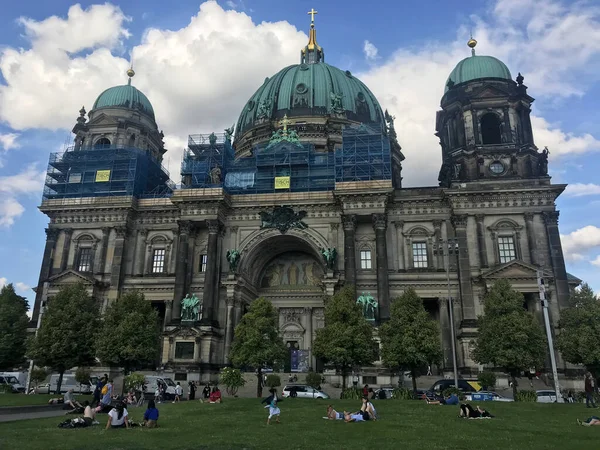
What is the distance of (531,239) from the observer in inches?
1847

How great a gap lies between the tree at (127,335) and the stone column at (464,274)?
2668 cm

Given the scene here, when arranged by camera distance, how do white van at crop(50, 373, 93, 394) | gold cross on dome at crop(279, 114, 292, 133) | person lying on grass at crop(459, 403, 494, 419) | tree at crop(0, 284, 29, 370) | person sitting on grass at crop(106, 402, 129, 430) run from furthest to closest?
gold cross on dome at crop(279, 114, 292, 133) < tree at crop(0, 284, 29, 370) < white van at crop(50, 373, 93, 394) < person lying on grass at crop(459, 403, 494, 419) < person sitting on grass at crop(106, 402, 129, 430)

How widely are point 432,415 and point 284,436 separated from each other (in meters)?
8.51

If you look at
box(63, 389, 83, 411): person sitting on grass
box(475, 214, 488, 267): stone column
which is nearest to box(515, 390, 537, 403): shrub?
box(475, 214, 488, 267): stone column

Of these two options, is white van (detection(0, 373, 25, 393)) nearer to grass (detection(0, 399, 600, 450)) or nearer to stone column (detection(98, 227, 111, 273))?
stone column (detection(98, 227, 111, 273))

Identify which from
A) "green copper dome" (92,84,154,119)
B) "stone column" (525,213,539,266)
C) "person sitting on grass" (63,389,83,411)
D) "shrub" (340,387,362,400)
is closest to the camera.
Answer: "person sitting on grass" (63,389,83,411)

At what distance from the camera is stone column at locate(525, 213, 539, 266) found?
46.3m

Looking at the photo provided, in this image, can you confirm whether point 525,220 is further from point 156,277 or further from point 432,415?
point 156,277

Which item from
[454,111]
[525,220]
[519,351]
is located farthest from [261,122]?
[519,351]

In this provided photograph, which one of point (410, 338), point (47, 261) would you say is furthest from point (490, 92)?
point (47, 261)

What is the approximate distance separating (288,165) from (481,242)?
21.7m

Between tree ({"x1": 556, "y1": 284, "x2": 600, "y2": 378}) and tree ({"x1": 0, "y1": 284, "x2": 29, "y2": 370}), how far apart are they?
147 ft

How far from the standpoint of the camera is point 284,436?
1677 centimetres

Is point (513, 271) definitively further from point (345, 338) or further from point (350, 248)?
point (345, 338)
